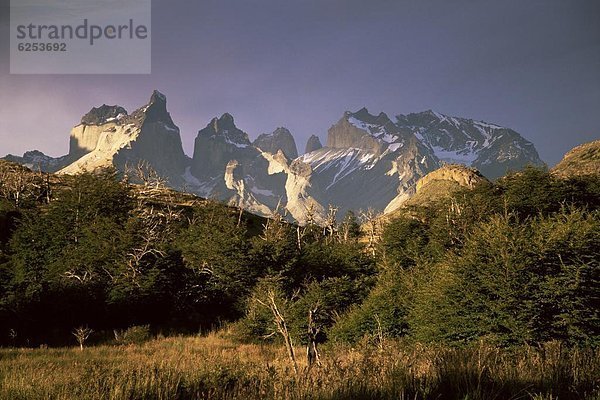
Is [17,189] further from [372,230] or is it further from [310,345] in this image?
[310,345]

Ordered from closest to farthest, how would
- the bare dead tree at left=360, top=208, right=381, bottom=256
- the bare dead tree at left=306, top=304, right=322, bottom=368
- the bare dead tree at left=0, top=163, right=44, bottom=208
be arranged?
the bare dead tree at left=306, top=304, right=322, bottom=368 → the bare dead tree at left=0, top=163, right=44, bottom=208 → the bare dead tree at left=360, top=208, right=381, bottom=256

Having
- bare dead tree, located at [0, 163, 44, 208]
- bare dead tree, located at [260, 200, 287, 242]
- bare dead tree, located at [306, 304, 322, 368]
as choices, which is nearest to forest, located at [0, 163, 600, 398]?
bare dead tree, located at [306, 304, 322, 368]

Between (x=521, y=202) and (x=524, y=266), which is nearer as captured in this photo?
(x=524, y=266)

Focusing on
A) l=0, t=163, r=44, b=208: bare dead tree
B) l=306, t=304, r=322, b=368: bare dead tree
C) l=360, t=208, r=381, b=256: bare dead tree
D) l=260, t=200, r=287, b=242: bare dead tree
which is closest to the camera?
l=306, t=304, r=322, b=368: bare dead tree

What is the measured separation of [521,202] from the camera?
47.0 meters

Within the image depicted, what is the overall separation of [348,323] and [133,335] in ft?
50.0


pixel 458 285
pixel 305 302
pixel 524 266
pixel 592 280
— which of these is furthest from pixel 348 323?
pixel 592 280

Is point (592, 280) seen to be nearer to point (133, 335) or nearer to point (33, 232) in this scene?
point (133, 335)

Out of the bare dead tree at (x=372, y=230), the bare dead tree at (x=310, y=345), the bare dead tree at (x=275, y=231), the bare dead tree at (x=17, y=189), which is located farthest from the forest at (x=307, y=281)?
the bare dead tree at (x=372, y=230)

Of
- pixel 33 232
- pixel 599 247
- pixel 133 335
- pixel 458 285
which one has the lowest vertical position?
pixel 133 335

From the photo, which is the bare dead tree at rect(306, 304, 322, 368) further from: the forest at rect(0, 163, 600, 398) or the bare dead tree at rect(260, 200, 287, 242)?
the bare dead tree at rect(260, 200, 287, 242)

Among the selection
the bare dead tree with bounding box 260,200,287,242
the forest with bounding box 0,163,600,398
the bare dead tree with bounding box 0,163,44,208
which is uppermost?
the bare dead tree with bounding box 0,163,44,208

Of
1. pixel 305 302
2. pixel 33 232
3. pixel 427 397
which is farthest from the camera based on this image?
pixel 33 232

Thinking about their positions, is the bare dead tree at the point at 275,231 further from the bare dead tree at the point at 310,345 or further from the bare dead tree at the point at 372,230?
the bare dead tree at the point at 310,345
